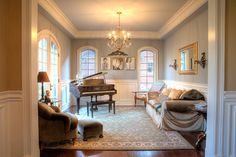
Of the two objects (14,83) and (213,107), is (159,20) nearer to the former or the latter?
(213,107)

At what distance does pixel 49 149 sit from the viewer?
335cm

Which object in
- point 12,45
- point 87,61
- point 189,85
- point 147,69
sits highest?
point 87,61

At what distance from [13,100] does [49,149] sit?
1.26 meters

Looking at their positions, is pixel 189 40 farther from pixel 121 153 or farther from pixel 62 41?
pixel 62 41

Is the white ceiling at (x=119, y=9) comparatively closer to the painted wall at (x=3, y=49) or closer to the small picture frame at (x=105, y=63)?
the small picture frame at (x=105, y=63)

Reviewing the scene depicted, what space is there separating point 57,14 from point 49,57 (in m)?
1.21

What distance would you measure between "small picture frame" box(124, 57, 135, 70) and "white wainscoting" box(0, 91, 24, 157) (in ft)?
19.3

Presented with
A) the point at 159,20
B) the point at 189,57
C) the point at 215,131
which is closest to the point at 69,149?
the point at 215,131

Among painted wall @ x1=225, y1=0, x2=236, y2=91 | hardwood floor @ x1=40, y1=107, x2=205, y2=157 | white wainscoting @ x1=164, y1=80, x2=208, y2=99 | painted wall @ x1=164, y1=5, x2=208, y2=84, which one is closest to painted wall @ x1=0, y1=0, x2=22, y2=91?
hardwood floor @ x1=40, y1=107, x2=205, y2=157

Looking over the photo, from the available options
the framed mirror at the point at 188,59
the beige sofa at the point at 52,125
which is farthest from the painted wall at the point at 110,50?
the beige sofa at the point at 52,125

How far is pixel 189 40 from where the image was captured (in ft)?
17.9

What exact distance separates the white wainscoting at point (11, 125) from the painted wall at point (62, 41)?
2.65 meters

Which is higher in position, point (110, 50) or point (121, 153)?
point (110, 50)

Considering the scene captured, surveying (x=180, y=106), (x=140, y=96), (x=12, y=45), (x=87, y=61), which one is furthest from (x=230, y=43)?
(x=87, y=61)
